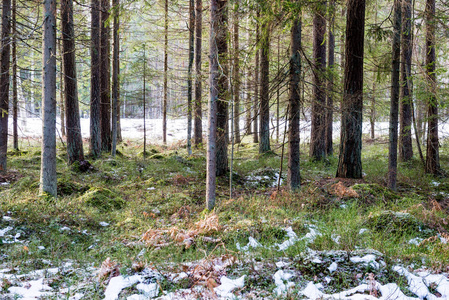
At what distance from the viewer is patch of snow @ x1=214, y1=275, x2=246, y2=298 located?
296 cm

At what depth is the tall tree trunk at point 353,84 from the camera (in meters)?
9.00

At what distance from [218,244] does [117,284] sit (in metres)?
1.53

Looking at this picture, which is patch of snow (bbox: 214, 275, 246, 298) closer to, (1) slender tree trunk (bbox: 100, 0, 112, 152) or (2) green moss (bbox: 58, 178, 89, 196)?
(2) green moss (bbox: 58, 178, 89, 196)

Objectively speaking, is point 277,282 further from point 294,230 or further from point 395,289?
point 294,230

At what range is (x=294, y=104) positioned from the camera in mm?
7672

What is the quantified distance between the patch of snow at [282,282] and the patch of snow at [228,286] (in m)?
0.36

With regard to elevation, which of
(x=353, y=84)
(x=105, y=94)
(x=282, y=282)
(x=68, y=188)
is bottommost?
(x=282, y=282)

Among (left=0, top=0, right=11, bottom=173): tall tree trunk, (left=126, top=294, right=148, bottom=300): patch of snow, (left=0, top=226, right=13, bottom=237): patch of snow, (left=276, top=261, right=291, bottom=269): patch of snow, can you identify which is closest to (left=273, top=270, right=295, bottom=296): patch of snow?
(left=276, top=261, right=291, bottom=269): patch of snow

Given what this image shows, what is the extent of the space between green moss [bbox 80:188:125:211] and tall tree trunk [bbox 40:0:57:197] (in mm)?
833

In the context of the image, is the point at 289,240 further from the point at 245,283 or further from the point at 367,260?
the point at 245,283

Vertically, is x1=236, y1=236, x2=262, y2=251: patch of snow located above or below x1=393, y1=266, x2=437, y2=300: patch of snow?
below

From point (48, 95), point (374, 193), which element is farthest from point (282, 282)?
point (48, 95)

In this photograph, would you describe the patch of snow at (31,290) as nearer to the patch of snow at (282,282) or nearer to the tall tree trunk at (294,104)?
the patch of snow at (282,282)

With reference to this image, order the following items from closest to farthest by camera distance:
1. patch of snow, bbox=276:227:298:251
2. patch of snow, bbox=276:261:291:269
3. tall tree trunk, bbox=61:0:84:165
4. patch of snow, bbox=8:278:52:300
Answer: patch of snow, bbox=8:278:52:300
patch of snow, bbox=276:261:291:269
patch of snow, bbox=276:227:298:251
tall tree trunk, bbox=61:0:84:165
